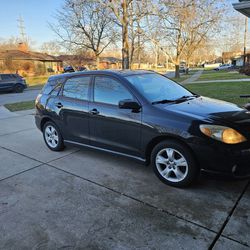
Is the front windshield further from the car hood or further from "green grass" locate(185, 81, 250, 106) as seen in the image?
"green grass" locate(185, 81, 250, 106)

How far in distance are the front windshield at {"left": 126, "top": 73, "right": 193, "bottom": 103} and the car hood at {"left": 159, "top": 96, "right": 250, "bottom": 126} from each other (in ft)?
0.95

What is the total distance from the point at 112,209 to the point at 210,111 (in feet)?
6.15

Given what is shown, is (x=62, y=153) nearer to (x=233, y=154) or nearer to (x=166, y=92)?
(x=166, y=92)

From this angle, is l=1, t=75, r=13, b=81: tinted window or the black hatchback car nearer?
the black hatchback car

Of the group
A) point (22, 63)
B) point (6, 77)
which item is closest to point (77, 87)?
point (6, 77)

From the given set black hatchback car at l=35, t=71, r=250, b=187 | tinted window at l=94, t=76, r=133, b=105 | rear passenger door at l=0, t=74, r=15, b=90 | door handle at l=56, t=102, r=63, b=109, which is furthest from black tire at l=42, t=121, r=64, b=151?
rear passenger door at l=0, t=74, r=15, b=90

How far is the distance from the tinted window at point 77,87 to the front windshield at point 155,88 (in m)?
0.86

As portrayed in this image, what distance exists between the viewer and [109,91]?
13.4 ft

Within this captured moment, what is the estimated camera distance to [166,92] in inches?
163

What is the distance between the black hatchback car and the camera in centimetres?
310

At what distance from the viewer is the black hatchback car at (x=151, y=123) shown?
10.2 ft

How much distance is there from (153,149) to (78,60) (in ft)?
126

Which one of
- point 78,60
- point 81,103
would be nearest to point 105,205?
point 81,103

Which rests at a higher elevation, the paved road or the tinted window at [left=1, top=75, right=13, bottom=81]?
the tinted window at [left=1, top=75, right=13, bottom=81]
